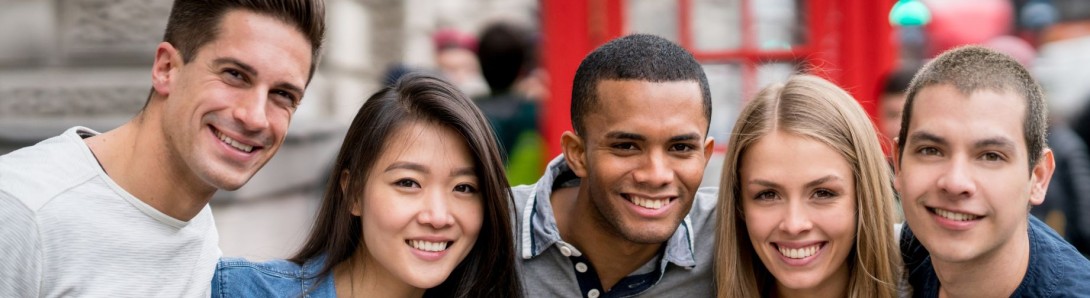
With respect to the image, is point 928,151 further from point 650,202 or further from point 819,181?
point 650,202

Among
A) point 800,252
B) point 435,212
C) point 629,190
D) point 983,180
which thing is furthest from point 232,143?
point 983,180

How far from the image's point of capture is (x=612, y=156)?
2.80m

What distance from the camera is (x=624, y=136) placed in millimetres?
2773

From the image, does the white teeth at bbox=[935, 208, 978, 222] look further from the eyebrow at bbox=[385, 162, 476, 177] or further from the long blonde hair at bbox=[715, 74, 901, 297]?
the eyebrow at bbox=[385, 162, 476, 177]

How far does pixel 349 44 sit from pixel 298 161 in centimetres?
104

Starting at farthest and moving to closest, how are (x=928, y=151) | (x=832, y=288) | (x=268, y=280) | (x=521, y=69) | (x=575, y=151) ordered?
1. (x=521, y=69)
2. (x=575, y=151)
3. (x=832, y=288)
4. (x=268, y=280)
5. (x=928, y=151)

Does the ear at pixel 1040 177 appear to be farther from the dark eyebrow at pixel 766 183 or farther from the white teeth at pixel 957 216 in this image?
the dark eyebrow at pixel 766 183

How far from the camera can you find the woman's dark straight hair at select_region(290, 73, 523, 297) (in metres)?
2.62

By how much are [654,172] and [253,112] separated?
1.03 m

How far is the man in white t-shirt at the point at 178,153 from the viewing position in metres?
2.15

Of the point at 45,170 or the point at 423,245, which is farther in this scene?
the point at 423,245

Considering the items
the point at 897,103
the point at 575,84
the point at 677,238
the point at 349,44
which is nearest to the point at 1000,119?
the point at 677,238

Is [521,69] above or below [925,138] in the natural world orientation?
below

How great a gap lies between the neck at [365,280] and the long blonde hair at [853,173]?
0.89 m
